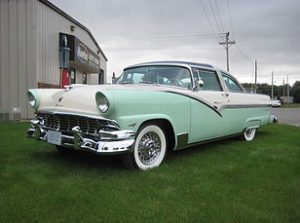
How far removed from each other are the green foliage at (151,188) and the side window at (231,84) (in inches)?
58.9

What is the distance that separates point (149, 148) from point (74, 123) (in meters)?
1.09

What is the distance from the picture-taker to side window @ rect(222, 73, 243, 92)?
7.69 metres

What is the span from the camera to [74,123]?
517 cm

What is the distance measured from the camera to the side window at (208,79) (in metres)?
6.69

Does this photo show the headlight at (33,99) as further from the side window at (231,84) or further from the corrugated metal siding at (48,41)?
the corrugated metal siding at (48,41)

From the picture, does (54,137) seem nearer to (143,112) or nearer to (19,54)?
(143,112)

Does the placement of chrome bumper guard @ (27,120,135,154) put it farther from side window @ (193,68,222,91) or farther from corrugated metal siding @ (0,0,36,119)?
corrugated metal siding @ (0,0,36,119)

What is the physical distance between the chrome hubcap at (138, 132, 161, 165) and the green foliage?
0.19 m

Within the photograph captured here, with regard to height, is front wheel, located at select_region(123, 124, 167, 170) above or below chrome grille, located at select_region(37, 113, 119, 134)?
below

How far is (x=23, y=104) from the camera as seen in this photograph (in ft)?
41.5

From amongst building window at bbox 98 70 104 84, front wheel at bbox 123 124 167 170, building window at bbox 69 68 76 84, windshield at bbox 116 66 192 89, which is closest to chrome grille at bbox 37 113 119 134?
front wheel at bbox 123 124 167 170

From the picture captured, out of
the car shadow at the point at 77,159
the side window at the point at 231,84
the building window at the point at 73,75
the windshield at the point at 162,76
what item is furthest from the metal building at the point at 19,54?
the side window at the point at 231,84

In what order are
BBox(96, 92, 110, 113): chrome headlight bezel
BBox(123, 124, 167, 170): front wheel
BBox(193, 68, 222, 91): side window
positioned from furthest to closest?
BBox(193, 68, 222, 91): side window
BBox(123, 124, 167, 170): front wheel
BBox(96, 92, 110, 113): chrome headlight bezel

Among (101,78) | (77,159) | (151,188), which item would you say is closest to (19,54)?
(77,159)
